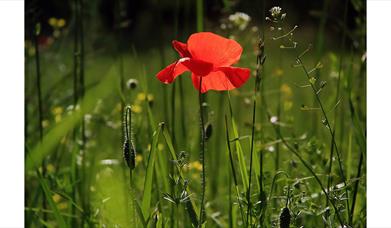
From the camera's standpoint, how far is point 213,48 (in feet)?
2.99

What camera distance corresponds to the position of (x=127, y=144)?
916mm

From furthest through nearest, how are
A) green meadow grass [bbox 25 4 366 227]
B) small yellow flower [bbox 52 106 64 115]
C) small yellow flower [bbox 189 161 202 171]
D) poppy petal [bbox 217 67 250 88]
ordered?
1. small yellow flower [bbox 52 106 64 115]
2. small yellow flower [bbox 189 161 202 171]
3. green meadow grass [bbox 25 4 366 227]
4. poppy petal [bbox 217 67 250 88]

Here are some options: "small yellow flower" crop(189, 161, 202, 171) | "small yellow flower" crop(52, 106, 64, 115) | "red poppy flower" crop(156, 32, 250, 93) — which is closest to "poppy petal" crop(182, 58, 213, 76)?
"red poppy flower" crop(156, 32, 250, 93)

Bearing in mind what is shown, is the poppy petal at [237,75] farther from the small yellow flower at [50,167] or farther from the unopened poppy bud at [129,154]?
the small yellow flower at [50,167]

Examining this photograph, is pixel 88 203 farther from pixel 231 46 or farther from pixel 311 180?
pixel 231 46

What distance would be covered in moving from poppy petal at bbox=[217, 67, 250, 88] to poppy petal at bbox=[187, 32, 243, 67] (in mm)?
12

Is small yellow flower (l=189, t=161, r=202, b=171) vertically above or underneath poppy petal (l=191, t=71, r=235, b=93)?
underneath

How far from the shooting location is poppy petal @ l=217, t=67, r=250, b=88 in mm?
905

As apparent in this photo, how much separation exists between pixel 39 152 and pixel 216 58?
13.2 inches

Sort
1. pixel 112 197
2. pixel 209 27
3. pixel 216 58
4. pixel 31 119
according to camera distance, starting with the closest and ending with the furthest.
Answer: pixel 216 58, pixel 112 197, pixel 209 27, pixel 31 119

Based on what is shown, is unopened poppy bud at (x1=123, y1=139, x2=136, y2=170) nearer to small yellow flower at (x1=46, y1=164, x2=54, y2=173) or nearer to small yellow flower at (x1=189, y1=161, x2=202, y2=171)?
small yellow flower at (x1=189, y1=161, x2=202, y2=171)

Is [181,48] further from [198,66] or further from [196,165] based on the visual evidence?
[196,165]

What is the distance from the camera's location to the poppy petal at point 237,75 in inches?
35.6
